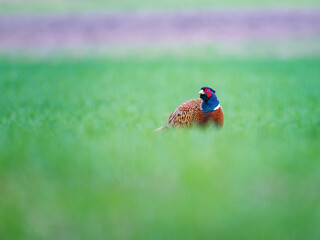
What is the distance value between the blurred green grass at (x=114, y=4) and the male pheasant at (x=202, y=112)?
32465mm

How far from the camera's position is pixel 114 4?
37500 mm

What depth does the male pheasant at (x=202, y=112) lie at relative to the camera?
5469 mm

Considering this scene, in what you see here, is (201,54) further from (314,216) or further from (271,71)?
(314,216)

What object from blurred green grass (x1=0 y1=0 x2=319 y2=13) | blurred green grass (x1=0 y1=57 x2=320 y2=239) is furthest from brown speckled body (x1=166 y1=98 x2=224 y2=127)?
blurred green grass (x1=0 y1=0 x2=319 y2=13)

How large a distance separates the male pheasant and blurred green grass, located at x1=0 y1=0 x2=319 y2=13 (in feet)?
107

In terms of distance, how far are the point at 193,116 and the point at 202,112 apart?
175 millimetres

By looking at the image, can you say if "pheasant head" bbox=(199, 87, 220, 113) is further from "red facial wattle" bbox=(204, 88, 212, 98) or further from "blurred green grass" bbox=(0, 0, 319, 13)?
"blurred green grass" bbox=(0, 0, 319, 13)

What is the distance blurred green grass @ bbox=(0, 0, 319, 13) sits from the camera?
34.8m

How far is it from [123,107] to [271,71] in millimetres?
10021

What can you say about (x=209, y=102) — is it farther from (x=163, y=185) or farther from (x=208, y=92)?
(x=163, y=185)

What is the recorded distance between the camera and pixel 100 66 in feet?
62.3

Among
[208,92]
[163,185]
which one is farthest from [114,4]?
[163,185]

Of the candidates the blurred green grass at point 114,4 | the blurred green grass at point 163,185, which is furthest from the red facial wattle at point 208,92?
the blurred green grass at point 114,4

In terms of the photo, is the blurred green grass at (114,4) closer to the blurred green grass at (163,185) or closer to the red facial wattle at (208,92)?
the blurred green grass at (163,185)
